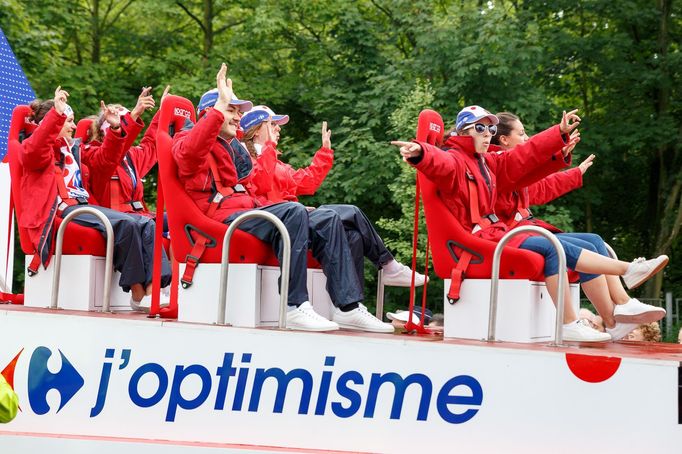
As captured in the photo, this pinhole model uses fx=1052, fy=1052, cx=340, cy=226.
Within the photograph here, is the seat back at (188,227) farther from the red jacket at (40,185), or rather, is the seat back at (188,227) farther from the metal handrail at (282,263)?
the red jacket at (40,185)

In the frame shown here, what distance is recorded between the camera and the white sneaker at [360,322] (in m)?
5.52

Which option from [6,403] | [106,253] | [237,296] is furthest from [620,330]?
[6,403]

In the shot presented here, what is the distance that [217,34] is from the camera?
831 inches

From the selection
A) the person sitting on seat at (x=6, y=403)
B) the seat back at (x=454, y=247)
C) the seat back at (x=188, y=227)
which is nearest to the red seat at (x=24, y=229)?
the seat back at (x=188, y=227)

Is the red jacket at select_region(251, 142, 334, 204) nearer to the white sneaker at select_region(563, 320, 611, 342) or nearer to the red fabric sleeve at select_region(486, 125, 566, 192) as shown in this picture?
the red fabric sleeve at select_region(486, 125, 566, 192)

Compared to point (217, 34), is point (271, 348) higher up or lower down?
lower down

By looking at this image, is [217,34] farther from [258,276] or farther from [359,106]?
[258,276]

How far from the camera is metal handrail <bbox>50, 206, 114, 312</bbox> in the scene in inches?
225

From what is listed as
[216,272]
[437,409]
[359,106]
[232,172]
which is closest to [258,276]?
[216,272]

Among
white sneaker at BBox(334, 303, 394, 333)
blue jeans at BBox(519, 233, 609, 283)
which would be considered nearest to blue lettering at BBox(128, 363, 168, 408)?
white sneaker at BBox(334, 303, 394, 333)

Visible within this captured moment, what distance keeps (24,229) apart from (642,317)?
3613 mm

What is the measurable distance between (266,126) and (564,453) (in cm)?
305

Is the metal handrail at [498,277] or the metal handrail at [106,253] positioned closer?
the metal handrail at [498,277]

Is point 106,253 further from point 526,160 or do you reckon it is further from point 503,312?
point 526,160
